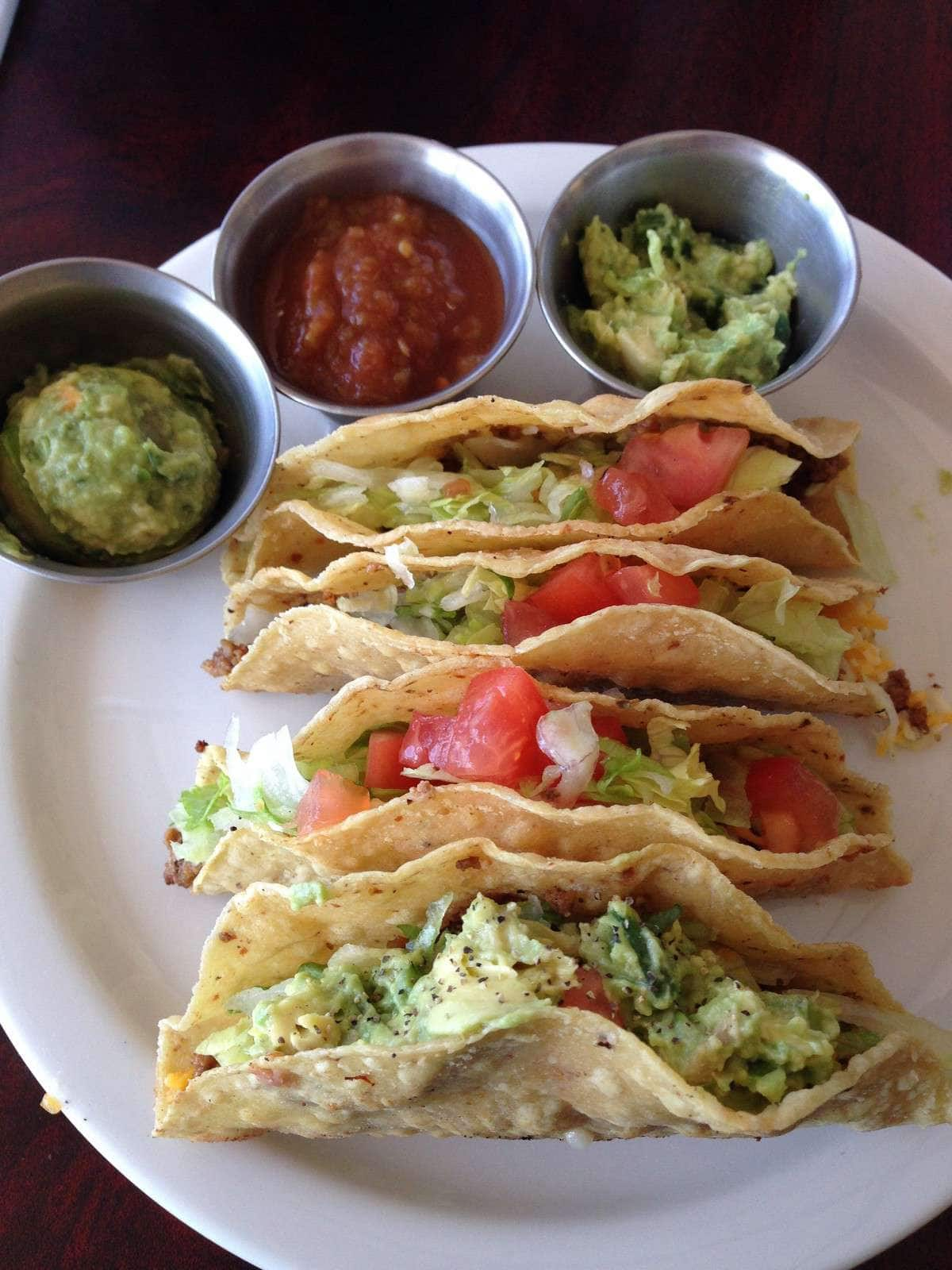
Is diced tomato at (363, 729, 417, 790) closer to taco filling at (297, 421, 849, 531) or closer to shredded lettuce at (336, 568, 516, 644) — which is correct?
shredded lettuce at (336, 568, 516, 644)

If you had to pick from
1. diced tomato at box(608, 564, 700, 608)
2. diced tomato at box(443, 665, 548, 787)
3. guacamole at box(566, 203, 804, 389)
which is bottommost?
diced tomato at box(443, 665, 548, 787)


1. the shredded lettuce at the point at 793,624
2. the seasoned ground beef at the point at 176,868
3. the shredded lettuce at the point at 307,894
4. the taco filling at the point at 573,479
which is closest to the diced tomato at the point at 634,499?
the taco filling at the point at 573,479

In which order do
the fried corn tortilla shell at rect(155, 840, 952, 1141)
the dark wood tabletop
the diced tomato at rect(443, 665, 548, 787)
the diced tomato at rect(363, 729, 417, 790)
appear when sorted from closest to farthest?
1. the fried corn tortilla shell at rect(155, 840, 952, 1141)
2. the diced tomato at rect(443, 665, 548, 787)
3. the diced tomato at rect(363, 729, 417, 790)
4. the dark wood tabletop

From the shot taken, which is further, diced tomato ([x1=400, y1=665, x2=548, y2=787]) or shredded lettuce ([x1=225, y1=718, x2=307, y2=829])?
shredded lettuce ([x1=225, y1=718, x2=307, y2=829])

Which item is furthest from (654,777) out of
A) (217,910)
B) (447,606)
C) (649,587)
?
(217,910)

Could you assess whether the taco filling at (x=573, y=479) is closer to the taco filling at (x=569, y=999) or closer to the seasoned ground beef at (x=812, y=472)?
the seasoned ground beef at (x=812, y=472)

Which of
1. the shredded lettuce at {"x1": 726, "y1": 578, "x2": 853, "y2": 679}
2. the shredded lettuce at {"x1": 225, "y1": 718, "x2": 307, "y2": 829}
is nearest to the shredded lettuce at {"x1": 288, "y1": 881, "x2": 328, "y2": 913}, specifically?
the shredded lettuce at {"x1": 225, "y1": 718, "x2": 307, "y2": 829}
